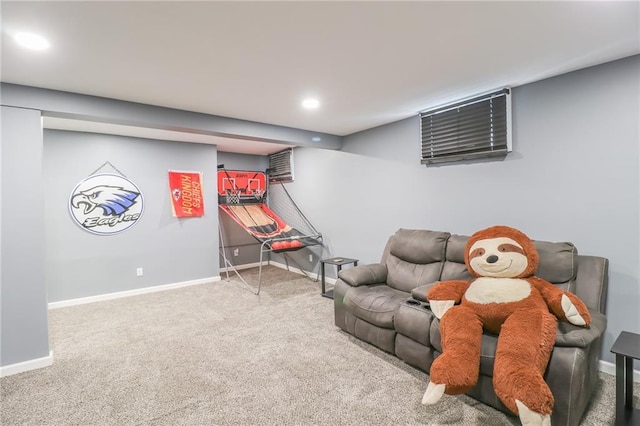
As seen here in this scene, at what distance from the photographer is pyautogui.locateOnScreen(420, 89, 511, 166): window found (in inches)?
106

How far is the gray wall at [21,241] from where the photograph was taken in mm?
2326

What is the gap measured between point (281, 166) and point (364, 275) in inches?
136

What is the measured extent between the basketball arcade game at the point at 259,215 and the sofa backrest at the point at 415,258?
1.78 meters

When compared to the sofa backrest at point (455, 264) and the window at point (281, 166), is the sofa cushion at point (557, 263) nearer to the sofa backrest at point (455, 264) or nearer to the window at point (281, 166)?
the sofa backrest at point (455, 264)

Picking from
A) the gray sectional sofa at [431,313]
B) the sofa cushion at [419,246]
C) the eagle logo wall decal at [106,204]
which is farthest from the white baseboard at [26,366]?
the sofa cushion at [419,246]

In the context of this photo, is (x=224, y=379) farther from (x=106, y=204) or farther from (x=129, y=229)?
(x=106, y=204)

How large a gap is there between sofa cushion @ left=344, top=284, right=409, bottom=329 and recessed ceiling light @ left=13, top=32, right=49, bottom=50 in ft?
9.22

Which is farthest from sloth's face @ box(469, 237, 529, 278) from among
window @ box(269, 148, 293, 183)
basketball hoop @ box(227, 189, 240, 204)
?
basketball hoop @ box(227, 189, 240, 204)

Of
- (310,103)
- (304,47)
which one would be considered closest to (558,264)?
(304,47)

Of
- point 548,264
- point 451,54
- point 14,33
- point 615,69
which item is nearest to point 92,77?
point 14,33

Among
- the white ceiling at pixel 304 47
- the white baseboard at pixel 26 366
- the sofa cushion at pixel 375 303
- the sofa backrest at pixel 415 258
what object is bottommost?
the white baseboard at pixel 26 366

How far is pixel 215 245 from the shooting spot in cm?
512

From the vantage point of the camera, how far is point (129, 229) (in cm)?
438

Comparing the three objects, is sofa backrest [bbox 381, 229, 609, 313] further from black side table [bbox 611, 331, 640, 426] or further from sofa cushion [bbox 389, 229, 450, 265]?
black side table [bbox 611, 331, 640, 426]
